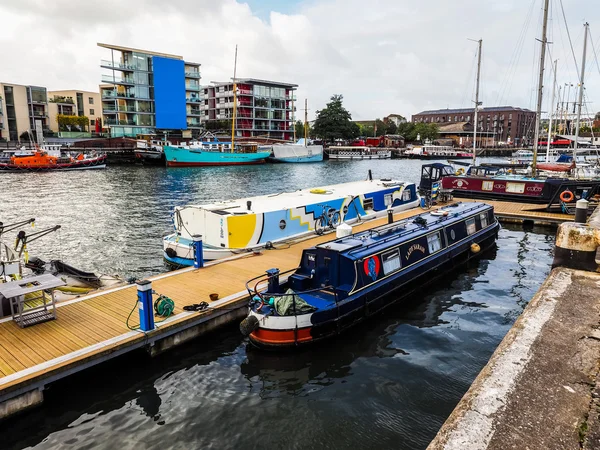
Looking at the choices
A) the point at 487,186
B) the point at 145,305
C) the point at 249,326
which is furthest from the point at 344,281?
the point at 487,186

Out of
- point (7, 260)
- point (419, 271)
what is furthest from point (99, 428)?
point (419, 271)

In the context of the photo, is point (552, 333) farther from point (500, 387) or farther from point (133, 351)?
point (133, 351)

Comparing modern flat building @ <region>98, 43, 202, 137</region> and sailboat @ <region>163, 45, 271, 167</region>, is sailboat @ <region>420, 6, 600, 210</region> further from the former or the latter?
modern flat building @ <region>98, 43, 202, 137</region>

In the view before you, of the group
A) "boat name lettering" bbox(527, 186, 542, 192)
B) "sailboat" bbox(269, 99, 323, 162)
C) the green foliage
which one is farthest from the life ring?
the green foliage

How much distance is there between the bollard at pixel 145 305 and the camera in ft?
34.4

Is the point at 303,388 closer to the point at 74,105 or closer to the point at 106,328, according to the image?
the point at 106,328

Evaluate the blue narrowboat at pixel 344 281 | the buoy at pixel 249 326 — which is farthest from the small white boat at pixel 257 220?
the buoy at pixel 249 326

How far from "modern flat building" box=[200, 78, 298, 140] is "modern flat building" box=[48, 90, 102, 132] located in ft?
97.7

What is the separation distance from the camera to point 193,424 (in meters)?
8.92

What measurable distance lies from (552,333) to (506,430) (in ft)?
12.0

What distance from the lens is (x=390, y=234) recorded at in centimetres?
1595

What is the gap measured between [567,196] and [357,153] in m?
93.9

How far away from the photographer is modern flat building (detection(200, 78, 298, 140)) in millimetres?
116438

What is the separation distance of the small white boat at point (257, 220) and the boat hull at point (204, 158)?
5911 centimetres
